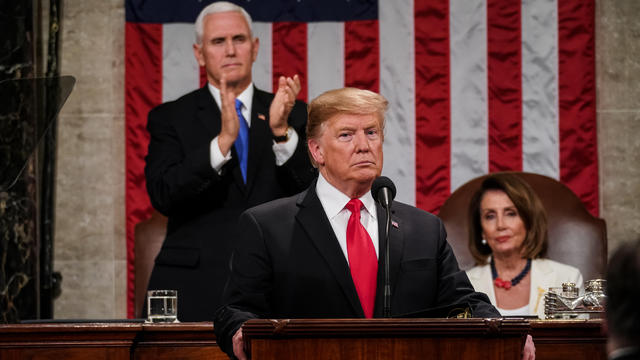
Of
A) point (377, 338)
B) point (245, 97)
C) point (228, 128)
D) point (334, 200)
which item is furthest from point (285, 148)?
point (377, 338)

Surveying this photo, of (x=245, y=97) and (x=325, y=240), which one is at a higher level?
(x=245, y=97)

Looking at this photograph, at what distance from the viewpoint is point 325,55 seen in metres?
5.73

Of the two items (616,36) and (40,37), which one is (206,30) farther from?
(616,36)

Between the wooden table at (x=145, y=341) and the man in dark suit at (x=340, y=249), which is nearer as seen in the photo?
the man in dark suit at (x=340, y=249)

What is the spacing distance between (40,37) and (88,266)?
4.65 ft

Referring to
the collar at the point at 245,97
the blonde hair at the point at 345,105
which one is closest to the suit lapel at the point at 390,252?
the blonde hair at the point at 345,105

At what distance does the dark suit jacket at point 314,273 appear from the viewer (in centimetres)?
289

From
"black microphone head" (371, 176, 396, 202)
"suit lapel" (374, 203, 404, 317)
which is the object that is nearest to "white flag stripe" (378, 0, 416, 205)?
"suit lapel" (374, 203, 404, 317)

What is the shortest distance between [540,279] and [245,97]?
5.71 feet

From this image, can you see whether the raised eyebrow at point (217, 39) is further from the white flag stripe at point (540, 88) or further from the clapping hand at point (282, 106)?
the white flag stripe at point (540, 88)

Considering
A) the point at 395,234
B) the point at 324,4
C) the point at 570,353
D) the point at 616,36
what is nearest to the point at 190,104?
the point at 324,4

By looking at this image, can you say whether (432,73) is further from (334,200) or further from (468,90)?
(334,200)

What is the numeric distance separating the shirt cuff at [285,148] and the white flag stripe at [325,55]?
161 cm

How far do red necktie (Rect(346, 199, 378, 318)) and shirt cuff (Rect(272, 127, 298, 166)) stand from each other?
1.13 metres
